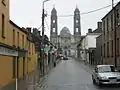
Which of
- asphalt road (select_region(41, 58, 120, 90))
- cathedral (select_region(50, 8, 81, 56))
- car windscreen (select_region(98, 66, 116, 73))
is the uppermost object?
cathedral (select_region(50, 8, 81, 56))

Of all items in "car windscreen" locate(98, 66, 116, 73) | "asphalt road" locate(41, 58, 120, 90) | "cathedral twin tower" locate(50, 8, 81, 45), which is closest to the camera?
"asphalt road" locate(41, 58, 120, 90)

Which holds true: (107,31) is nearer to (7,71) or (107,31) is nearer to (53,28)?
(7,71)

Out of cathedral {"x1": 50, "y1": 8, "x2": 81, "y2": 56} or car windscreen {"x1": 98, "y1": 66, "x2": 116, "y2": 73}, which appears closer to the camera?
car windscreen {"x1": 98, "y1": 66, "x2": 116, "y2": 73}

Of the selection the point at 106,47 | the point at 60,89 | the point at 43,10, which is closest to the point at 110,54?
the point at 106,47

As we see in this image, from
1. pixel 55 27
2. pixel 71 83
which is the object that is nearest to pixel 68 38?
pixel 55 27

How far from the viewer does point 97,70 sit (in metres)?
25.0

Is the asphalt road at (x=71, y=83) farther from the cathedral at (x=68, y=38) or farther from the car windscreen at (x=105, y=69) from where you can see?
the cathedral at (x=68, y=38)

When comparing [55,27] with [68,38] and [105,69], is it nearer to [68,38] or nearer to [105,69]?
[68,38]

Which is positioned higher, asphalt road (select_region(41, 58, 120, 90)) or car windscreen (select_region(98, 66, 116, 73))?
car windscreen (select_region(98, 66, 116, 73))

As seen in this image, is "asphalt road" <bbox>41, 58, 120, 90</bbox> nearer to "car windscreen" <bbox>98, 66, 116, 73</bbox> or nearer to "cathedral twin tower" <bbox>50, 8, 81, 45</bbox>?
"car windscreen" <bbox>98, 66, 116, 73</bbox>

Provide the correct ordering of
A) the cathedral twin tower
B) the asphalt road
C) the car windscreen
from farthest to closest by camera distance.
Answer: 1. the cathedral twin tower
2. the car windscreen
3. the asphalt road

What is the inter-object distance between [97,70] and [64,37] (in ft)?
521

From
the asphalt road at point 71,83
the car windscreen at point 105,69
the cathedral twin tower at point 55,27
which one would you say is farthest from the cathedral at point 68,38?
the car windscreen at point 105,69

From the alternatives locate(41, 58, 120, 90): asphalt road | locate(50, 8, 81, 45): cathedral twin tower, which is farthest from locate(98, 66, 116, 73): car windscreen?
locate(50, 8, 81, 45): cathedral twin tower
